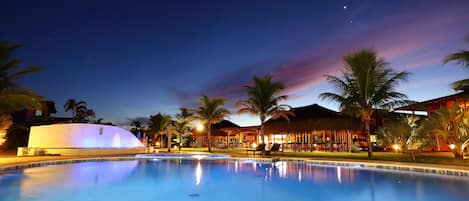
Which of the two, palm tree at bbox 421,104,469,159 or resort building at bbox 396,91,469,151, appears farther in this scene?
resort building at bbox 396,91,469,151

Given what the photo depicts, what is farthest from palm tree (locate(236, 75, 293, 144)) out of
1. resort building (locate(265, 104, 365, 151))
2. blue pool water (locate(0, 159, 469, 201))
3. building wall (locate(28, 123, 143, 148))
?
building wall (locate(28, 123, 143, 148))

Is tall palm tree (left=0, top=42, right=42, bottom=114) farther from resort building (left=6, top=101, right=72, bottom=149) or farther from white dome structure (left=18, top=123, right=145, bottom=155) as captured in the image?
resort building (left=6, top=101, right=72, bottom=149)

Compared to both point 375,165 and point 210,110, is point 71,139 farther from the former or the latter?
point 375,165

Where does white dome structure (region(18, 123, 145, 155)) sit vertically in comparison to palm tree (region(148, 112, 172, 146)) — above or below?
below

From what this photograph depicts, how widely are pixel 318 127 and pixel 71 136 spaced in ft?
51.3

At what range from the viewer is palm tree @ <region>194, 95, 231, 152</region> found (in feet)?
74.0

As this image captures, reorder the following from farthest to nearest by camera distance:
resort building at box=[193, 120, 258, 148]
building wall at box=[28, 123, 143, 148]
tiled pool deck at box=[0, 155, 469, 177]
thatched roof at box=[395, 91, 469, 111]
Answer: resort building at box=[193, 120, 258, 148], building wall at box=[28, 123, 143, 148], thatched roof at box=[395, 91, 469, 111], tiled pool deck at box=[0, 155, 469, 177]

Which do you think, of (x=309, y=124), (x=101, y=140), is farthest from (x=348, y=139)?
(x=101, y=140)

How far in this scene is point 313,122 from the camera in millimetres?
18578

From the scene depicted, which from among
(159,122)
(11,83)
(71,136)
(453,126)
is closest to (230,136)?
(159,122)

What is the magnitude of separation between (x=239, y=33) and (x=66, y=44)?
957cm

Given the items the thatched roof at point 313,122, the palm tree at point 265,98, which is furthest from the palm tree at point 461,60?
the palm tree at point 265,98

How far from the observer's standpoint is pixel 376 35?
1371 centimetres

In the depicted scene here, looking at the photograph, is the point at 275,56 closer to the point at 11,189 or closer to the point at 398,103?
the point at 398,103
